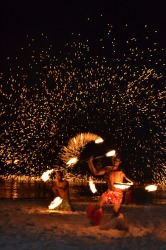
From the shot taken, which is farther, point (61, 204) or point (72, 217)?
point (61, 204)

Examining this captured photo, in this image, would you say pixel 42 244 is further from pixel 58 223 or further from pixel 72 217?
pixel 72 217

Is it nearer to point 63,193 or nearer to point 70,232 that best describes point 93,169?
point 70,232

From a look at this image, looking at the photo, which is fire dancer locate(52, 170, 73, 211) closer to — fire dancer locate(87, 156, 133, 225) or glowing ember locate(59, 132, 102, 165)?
glowing ember locate(59, 132, 102, 165)

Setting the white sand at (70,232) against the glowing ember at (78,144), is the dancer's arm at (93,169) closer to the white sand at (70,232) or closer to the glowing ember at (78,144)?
Result: the glowing ember at (78,144)

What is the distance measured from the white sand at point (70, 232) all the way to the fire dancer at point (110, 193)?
0.32 metres

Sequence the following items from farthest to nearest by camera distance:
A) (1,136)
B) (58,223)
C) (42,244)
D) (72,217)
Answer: (1,136) → (72,217) → (58,223) → (42,244)

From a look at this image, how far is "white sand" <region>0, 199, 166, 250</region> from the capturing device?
10484 millimetres

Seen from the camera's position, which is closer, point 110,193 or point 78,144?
point 110,193

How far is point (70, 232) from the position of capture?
467 inches

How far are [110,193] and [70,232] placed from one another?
→ 136cm

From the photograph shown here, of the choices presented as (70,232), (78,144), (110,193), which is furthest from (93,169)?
(78,144)

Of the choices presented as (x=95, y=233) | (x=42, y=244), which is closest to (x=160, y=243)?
(x=95, y=233)

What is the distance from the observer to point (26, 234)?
11.3 metres

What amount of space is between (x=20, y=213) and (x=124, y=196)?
3.15 m
